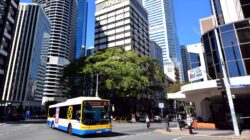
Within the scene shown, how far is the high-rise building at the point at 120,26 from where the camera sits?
302 feet

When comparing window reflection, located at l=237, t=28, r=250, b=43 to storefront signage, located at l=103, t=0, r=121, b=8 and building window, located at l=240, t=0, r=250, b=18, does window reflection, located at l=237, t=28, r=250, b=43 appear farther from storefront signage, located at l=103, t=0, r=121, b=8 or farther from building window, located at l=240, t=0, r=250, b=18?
storefront signage, located at l=103, t=0, r=121, b=8

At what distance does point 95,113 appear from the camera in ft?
56.4

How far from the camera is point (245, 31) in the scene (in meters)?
26.4

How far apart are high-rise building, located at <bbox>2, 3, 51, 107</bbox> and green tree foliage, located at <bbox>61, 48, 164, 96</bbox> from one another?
7498cm

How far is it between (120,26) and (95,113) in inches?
3186

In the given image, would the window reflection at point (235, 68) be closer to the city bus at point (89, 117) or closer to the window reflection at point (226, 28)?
the window reflection at point (226, 28)

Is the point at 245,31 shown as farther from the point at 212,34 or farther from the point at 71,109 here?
the point at 71,109

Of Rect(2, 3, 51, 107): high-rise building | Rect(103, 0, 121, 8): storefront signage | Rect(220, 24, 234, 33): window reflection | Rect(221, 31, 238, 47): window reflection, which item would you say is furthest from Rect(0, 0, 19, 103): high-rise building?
Rect(2, 3, 51, 107): high-rise building

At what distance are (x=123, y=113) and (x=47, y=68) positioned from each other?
98.5 meters

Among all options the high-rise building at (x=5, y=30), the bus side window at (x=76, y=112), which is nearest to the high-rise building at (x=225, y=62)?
the bus side window at (x=76, y=112)

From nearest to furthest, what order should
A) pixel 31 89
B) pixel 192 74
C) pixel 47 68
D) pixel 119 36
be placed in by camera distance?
pixel 192 74 < pixel 119 36 < pixel 31 89 < pixel 47 68

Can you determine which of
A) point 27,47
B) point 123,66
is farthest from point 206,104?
point 27,47

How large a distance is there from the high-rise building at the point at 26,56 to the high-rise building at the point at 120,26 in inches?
1756

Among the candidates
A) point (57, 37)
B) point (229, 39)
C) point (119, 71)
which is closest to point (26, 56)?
point (57, 37)
